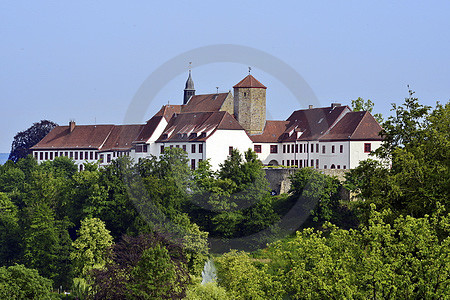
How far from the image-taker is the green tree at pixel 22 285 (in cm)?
5497

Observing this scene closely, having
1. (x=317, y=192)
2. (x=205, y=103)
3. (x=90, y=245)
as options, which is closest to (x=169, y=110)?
(x=205, y=103)

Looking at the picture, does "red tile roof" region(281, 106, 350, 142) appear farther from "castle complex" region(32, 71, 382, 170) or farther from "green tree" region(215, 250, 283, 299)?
"green tree" region(215, 250, 283, 299)

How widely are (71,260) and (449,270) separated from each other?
41.6 meters

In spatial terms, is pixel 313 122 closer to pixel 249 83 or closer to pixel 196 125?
pixel 249 83

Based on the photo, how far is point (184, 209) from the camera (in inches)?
2970

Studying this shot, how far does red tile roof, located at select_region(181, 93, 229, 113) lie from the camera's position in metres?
97.4

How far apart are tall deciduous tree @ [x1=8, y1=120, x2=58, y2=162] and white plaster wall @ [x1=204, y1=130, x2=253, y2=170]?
47620 millimetres

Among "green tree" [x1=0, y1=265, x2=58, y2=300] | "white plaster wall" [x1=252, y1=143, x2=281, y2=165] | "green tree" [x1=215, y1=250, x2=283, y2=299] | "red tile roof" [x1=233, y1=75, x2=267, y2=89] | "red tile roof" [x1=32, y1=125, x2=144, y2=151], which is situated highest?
"red tile roof" [x1=233, y1=75, x2=267, y2=89]

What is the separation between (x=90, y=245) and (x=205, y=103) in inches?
1402

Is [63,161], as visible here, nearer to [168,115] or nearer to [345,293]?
[168,115]

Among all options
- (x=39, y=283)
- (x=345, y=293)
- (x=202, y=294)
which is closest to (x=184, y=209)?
(x=39, y=283)

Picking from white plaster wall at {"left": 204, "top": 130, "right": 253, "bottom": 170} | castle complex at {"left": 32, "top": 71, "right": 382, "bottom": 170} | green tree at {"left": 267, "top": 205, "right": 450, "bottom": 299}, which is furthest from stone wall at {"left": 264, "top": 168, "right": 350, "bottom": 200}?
green tree at {"left": 267, "top": 205, "right": 450, "bottom": 299}

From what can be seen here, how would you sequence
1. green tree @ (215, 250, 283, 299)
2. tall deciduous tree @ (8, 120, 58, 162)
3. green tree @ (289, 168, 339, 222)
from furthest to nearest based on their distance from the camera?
1. tall deciduous tree @ (8, 120, 58, 162)
2. green tree @ (289, 168, 339, 222)
3. green tree @ (215, 250, 283, 299)

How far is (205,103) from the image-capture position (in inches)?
3935
